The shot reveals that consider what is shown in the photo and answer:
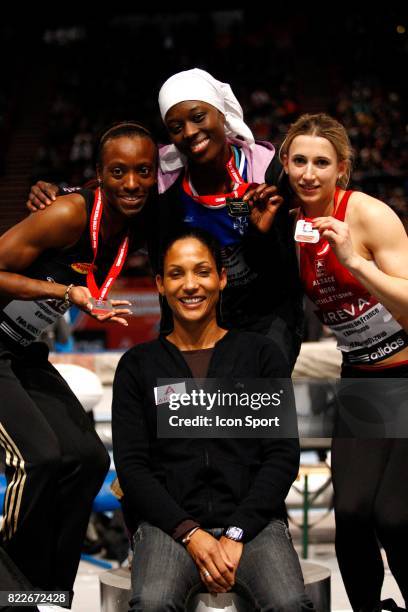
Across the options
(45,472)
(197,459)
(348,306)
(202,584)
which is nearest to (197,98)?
(348,306)

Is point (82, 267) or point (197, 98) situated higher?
point (197, 98)

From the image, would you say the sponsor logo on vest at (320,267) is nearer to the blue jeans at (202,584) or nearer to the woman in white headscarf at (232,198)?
the woman in white headscarf at (232,198)

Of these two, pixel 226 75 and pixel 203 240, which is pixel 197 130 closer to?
pixel 203 240

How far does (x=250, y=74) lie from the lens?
1617cm

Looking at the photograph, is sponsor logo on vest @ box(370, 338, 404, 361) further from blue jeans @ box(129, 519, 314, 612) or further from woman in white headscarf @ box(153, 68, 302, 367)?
blue jeans @ box(129, 519, 314, 612)

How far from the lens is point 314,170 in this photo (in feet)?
9.09

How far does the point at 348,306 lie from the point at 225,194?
51 cm

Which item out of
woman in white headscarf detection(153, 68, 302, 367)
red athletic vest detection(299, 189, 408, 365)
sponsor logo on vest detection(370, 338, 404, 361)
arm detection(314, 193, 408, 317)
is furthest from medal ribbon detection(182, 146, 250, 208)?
sponsor logo on vest detection(370, 338, 404, 361)

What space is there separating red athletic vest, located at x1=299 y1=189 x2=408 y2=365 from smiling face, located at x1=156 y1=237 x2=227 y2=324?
301mm

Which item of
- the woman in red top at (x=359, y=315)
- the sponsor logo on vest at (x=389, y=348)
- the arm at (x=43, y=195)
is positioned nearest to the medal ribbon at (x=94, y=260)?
the arm at (x=43, y=195)

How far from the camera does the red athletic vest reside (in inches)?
109

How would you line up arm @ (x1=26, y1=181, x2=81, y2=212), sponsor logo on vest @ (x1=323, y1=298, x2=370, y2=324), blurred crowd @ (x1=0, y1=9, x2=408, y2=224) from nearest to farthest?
1. sponsor logo on vest @ (x1=323, y1=298, x2=370, y2=324)
2. arm @ (x1=26, y1=181, x2=81, y2=212)
3. blurred crowd @ (x1=0, y1=9, x2=408, y2=224)

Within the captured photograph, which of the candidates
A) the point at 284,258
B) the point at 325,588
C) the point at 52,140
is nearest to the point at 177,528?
the point at 325,588

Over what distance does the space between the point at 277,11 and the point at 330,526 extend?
1421 cm
